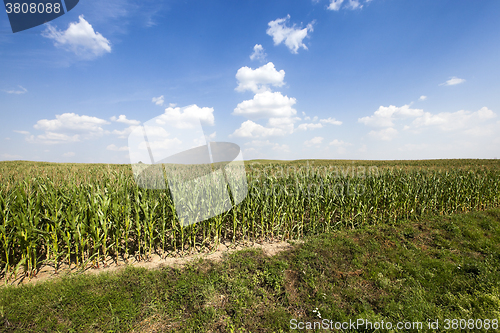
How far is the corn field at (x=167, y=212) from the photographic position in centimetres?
446

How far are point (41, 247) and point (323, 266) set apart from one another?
6.97 metres

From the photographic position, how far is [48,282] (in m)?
4.05

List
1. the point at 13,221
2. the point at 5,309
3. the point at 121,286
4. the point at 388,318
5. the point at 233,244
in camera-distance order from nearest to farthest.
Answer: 1. the point at 5,309
2. the point at 388,318
3. the point at 121,286
4. the point at 13,221
5. the point at 233,244

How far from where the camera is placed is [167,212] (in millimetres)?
5590

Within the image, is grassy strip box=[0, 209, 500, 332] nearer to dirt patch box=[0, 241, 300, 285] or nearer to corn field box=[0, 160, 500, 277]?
dirt patch box=[0, 241, 300, 285]

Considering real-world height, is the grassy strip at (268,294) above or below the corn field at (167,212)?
below

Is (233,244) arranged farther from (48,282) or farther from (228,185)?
(48,282)

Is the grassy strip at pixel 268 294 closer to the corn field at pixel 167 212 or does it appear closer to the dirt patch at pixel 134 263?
the dirt patch at pixel 134 263

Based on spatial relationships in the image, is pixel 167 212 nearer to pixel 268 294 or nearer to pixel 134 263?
pixel 134 263

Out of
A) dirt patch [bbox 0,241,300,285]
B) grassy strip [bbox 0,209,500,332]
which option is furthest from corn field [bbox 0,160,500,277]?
grassy strip [bbox 0,209,500,332]

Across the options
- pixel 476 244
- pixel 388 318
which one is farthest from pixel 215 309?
pixel 476 244

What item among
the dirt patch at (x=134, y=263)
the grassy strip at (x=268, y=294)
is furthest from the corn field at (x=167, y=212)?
the grassy strip at (x=268, y=294)

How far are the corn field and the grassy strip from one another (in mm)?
869

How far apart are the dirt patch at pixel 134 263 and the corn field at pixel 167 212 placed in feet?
0.51
